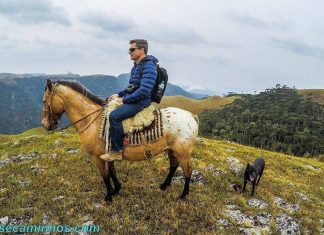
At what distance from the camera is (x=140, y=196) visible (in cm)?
1388

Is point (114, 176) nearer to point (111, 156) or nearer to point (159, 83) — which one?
point (111, 156)

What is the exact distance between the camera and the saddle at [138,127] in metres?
12.5

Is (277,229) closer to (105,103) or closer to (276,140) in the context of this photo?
(105,103)

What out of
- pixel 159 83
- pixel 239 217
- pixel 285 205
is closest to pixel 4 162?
pixel 159 83

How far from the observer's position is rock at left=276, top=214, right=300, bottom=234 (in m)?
12.6

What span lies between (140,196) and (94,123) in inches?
137

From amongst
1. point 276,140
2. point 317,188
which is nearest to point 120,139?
point 317,188

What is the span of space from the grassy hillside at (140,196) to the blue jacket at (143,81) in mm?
3879

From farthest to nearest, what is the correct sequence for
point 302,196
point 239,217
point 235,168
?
1. point 235,168
2. point 302,196
3. point 239,217

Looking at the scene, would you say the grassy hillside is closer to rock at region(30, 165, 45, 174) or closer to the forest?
rock at region(30, 165, 45, 174)

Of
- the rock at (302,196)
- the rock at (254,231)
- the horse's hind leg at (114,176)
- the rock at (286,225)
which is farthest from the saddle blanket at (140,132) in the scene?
the rock at (302,196)

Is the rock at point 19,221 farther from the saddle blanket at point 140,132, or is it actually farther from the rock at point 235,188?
the rock at point 235,188

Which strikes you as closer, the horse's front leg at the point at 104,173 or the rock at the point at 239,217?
the rock at the point at 239,217

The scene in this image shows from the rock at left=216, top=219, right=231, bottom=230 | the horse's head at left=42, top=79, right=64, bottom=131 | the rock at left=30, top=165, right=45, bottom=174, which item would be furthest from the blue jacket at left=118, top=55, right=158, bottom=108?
the rock at left=30, top=165, right=45, bottom=174
